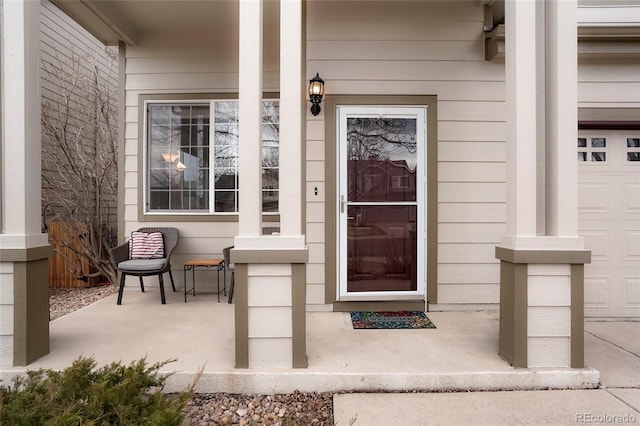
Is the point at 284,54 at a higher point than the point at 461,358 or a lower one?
higher

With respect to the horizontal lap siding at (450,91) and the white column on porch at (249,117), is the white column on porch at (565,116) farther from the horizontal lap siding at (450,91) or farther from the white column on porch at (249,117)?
the white column on porch at (249,117)

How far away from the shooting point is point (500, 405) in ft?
6.52

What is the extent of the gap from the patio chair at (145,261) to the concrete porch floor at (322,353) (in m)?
0.36

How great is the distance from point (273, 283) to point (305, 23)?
256cm

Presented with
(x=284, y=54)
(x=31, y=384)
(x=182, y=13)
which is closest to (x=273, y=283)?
(x=31, y=384)

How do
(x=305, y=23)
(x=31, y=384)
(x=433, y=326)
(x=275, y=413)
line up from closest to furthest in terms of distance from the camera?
(x=31, y=384)
(x=275, y=413)
(x=433, y=326)
(x=305, y=23)

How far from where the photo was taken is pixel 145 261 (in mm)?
3586

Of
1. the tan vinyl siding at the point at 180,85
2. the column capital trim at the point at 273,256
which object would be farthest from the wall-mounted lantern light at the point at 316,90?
the column capital trim at the point at 273,256

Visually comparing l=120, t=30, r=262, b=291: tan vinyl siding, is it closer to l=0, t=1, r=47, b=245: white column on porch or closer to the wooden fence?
the wooden fence

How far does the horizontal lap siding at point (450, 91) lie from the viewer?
3.50 metres

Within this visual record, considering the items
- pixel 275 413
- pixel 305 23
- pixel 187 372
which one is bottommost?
pixel 275 413

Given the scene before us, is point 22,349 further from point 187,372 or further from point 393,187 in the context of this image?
point 393,187

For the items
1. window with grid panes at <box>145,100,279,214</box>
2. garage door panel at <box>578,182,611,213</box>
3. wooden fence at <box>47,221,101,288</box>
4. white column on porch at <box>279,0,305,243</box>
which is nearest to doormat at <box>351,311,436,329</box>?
white column on porch at <box>279,0,305,243</box>

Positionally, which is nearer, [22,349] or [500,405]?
[500,405]
